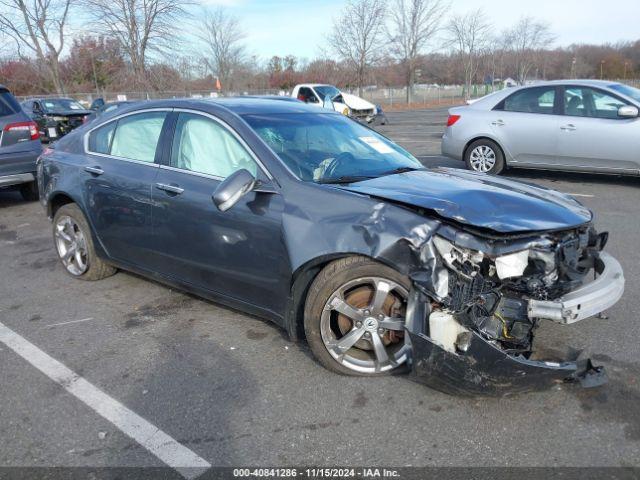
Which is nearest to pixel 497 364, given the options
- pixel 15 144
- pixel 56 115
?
pixel 15 144

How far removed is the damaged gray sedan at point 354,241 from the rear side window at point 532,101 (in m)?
5.34

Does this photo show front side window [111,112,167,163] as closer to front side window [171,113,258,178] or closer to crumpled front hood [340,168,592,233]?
front side window [171,113,258,178]

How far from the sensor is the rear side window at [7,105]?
7950 mm

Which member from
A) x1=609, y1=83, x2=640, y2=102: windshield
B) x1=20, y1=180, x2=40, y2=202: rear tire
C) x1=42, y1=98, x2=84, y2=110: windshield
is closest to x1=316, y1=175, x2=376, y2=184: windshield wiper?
x1=609, y1=83, x2=640, y2=102: windshield

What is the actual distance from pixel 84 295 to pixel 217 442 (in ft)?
8.66

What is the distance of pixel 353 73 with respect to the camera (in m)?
43.9

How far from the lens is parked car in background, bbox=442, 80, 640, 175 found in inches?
310

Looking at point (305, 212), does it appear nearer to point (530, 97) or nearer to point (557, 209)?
point (557, 209)

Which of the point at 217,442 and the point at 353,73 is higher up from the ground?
the point at 353,73

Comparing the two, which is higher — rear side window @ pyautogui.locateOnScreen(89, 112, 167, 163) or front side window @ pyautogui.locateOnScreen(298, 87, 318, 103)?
front side window @ pyautogui.locateOnScreen(298, 87, 318, 103)

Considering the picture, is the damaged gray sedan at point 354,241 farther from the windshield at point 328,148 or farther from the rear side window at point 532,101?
the rear side window at point 532,101

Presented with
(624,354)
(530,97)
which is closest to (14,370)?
(624,354)

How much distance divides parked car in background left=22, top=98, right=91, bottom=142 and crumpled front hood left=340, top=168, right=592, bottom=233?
15991 mm

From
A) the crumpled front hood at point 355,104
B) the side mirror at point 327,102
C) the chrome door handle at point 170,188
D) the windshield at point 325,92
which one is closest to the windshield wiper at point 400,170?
the chrome door handle at point 170,188
